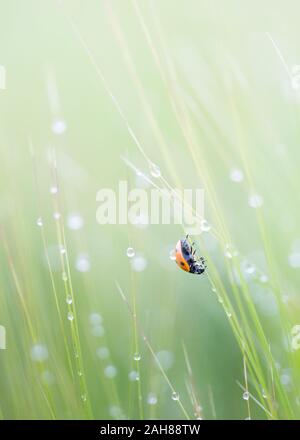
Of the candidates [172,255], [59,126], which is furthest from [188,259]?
[59,126]

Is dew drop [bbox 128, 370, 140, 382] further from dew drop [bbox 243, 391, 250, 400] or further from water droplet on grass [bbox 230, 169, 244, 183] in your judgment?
water droplet on grass [bbox 230, 169, 244, 183]

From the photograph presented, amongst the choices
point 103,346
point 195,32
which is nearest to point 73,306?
point 103,346

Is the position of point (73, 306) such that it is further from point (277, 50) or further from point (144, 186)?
point (277, 50)

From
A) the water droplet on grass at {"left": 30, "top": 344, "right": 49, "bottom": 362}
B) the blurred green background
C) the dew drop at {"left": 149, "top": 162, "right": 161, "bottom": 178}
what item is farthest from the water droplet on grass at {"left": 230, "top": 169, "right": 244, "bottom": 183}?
the water droplet on grass at {"left": 30, "top": 344, "right": 49, "bottom": 362}

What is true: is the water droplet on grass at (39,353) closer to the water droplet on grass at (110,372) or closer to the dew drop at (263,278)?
the water droplet on grass at (110,372)

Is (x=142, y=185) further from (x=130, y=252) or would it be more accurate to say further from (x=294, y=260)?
(x=294, y=260)
